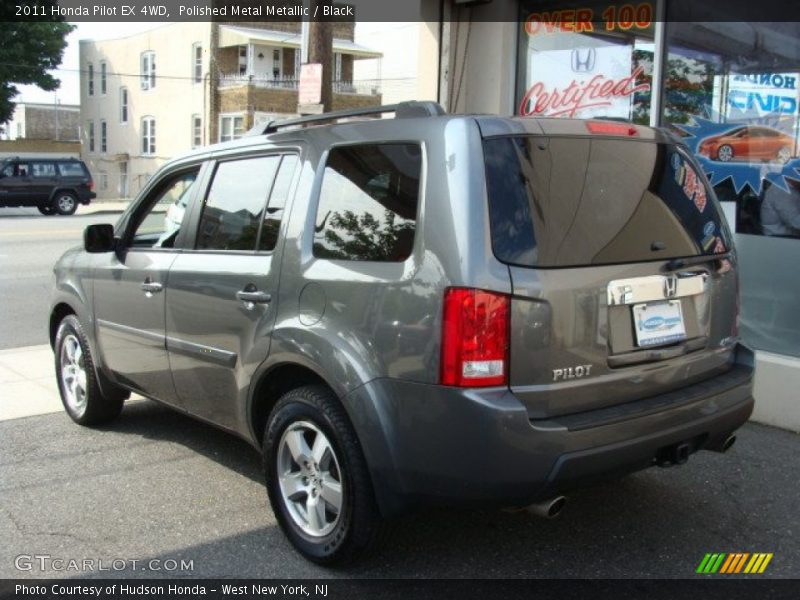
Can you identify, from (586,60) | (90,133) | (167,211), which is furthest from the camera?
(90,133)

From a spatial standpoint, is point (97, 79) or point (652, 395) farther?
point (97, 79)

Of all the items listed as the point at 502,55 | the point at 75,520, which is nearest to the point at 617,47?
the point at 502,55

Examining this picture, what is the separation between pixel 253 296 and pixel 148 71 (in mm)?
43293

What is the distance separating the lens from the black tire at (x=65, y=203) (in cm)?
2806

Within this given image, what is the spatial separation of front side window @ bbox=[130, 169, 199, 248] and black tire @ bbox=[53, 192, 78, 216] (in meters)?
24.8

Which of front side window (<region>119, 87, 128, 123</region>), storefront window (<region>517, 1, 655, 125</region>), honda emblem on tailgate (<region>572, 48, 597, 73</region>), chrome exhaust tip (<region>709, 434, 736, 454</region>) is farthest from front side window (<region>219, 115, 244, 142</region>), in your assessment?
chrome exhaust tip (<region>709, 434, 736, 454</region>)

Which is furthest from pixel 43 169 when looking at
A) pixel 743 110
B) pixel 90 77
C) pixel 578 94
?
pixel 743 110

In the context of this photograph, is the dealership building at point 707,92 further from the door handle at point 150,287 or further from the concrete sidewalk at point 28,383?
the concrete sidewalk at point 28,383

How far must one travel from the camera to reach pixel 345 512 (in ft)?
11.0

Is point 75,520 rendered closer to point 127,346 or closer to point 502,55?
point 127,346

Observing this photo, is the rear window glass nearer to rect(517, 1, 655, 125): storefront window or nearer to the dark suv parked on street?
rect(517, 1, 655, 125): storefront window

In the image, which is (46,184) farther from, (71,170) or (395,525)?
(395,525)

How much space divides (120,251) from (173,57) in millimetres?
39479

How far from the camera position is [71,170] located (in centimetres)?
2842
